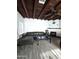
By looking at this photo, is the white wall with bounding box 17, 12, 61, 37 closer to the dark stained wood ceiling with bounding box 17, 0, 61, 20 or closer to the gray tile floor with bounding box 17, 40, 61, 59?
the dark stained wood ceiling with bounding box 17, 0, 61, 20

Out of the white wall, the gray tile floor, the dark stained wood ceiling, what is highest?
the dark stained wood ceiling

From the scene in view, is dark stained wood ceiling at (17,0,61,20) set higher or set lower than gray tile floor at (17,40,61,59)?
higher

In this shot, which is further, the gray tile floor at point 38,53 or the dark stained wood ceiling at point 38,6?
the dark stained wood ceiling at point 38,6

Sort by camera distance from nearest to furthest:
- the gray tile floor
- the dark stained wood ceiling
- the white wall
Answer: the gray tile floor < the dark stained wood ceiling < the white wall

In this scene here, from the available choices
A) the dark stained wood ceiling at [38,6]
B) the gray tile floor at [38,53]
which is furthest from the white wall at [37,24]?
the gray tile floor at [38,53]

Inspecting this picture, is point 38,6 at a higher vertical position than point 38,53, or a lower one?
higher

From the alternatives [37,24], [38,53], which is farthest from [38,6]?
[37,24]

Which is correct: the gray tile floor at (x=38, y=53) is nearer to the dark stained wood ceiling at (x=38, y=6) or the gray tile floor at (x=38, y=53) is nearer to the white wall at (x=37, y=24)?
the dark stained wood ceiling at (x=38, y=6)

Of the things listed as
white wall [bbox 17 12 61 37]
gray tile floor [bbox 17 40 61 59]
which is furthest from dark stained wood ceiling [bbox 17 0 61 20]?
white wall [bbox 17 12 61 37]

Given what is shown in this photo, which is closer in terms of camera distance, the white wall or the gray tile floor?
the gray tile floor

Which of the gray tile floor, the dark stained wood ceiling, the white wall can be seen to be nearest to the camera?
the gray tile floor

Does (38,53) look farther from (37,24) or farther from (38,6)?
(37,24)
